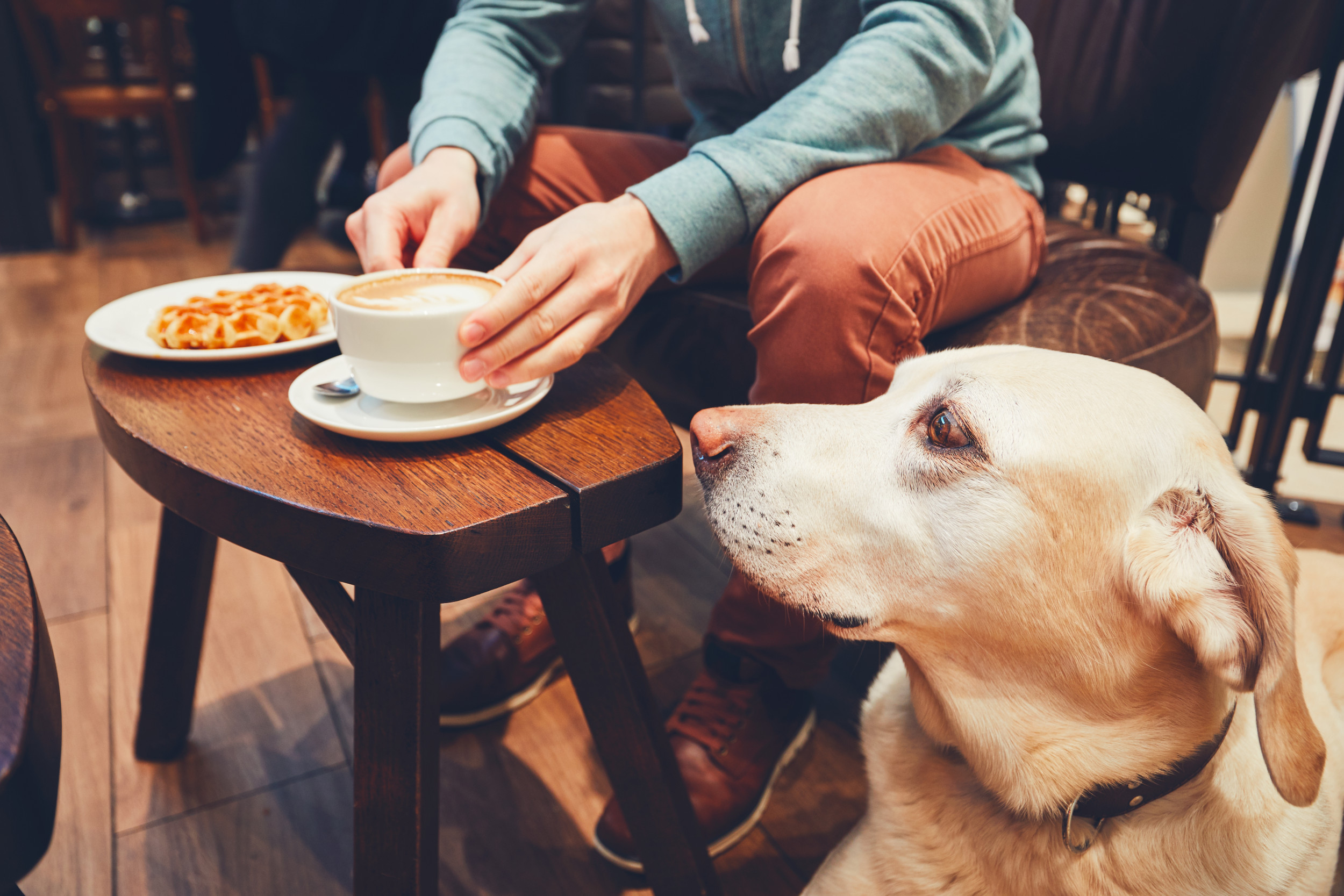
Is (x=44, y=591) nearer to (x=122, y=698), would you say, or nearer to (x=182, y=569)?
(x=122, y=698)

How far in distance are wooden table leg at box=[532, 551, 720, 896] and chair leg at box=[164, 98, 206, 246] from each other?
12.3 ft

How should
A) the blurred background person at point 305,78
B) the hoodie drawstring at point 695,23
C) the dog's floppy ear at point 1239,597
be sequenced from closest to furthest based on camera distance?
1. the dog's floppy ear at point 1239,597
2. the hoodie drawstring at point 695,23
3. the blurred background person at point 305,78

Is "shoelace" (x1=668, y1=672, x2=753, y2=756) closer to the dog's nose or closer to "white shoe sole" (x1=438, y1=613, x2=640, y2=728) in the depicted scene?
"white shoe sole" (x1=438, y1=613, x2=640, y2=728)

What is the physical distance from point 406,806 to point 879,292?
25.0 inches

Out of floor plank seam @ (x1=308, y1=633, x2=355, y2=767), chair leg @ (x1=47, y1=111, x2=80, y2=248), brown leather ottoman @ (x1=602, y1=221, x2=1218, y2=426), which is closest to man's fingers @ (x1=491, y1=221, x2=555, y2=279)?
brown leather ottoman @ (x1=602, y1=221, x2=1218, y2=426)

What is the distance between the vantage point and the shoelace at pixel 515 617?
1274 millimetres

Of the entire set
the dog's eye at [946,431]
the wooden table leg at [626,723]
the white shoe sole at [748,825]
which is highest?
the dog's eye at [946,431]

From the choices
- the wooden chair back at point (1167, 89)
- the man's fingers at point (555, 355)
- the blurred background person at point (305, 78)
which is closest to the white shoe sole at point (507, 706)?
the man's fingers at point (555, 355)

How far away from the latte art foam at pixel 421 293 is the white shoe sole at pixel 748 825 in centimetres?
59

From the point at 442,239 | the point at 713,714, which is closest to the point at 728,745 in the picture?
the point at 713,714

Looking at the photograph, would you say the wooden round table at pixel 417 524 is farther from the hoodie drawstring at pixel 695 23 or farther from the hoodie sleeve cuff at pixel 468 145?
the hoodie drawstring at pixel 695 23

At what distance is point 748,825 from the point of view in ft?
3.49

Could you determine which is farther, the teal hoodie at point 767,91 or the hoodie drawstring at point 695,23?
the hoodie drawstring at point 695,23

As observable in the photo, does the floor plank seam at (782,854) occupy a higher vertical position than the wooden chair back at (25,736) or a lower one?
lower
